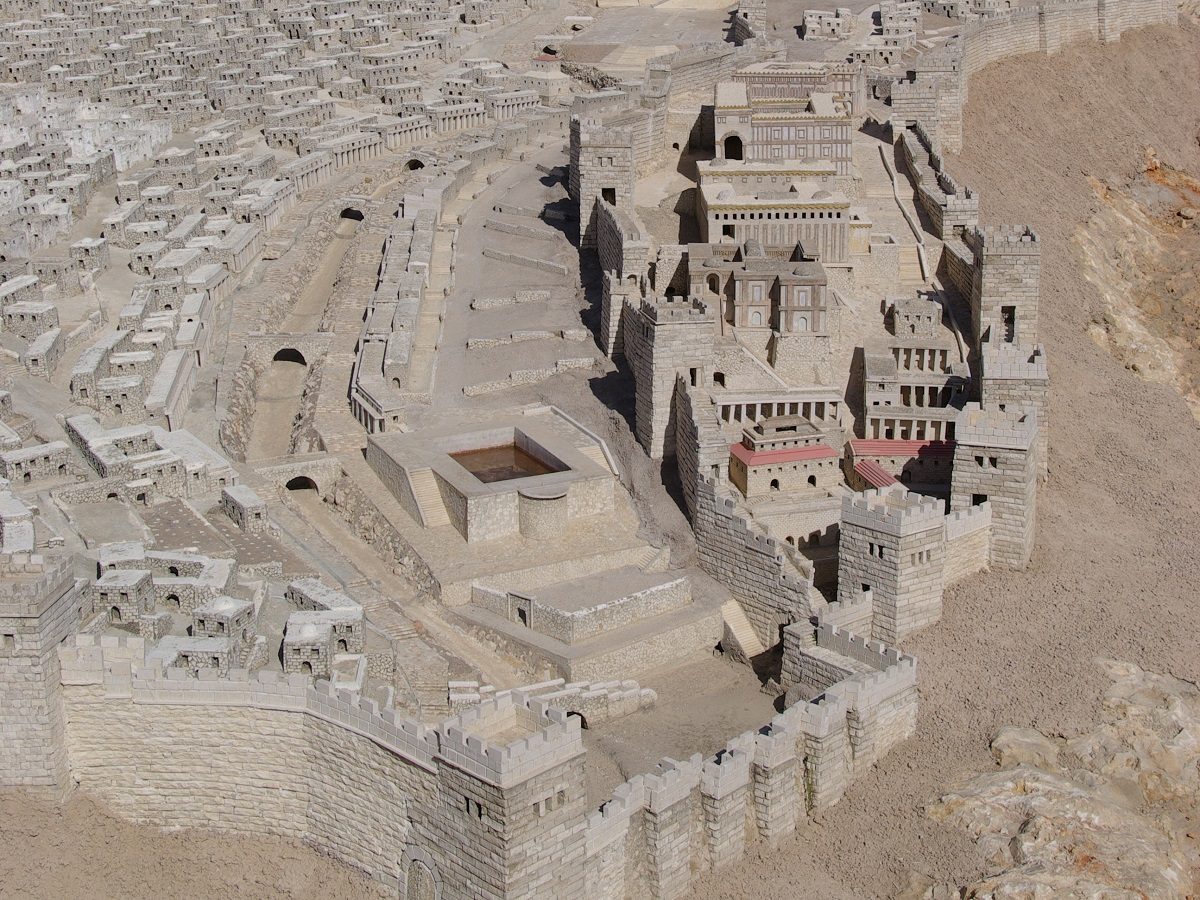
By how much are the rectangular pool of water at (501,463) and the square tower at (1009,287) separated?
41.9ft

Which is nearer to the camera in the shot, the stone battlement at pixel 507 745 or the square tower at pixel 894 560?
the stone battlement at pixel 507 745

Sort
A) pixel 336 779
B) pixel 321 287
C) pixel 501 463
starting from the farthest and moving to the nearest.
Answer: pixel 321 287 → pixel 501 463 → pixel 336 779

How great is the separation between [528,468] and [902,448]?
9795mm

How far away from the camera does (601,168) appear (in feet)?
199

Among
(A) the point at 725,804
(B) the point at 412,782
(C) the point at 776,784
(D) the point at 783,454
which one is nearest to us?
(B) the point at 412,782

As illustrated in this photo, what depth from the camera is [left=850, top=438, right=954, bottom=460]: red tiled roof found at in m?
47.5

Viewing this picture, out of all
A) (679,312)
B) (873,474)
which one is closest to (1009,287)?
(873,474)

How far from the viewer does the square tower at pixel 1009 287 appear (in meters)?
50.8

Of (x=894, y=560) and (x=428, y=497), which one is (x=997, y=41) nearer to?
(x=428, y=497)

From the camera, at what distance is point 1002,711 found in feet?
126

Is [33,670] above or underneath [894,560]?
above

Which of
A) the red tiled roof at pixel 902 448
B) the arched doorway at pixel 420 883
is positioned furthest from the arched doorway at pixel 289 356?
the arched doorway at pixel 420 883

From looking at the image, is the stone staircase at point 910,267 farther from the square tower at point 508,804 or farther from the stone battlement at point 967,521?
the square tower at point 508,804

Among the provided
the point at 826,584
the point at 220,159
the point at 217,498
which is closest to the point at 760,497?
the point at 826,584
